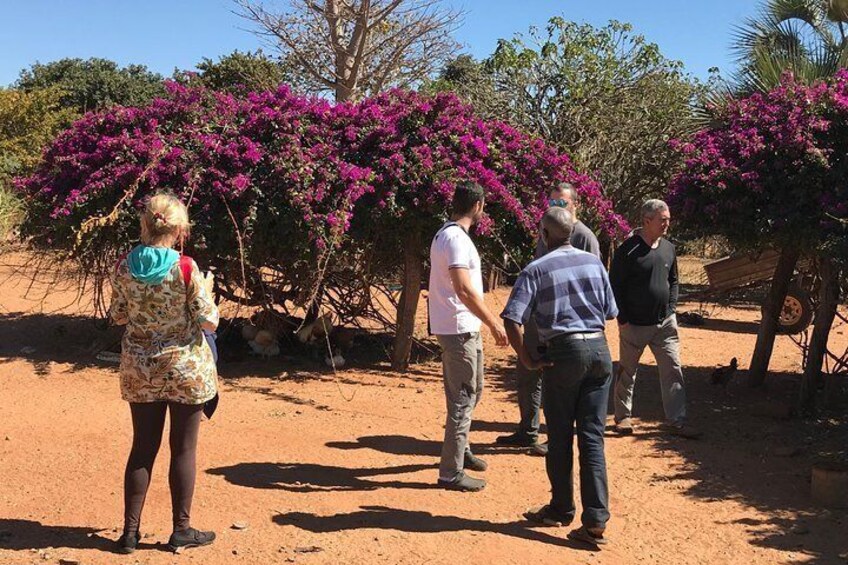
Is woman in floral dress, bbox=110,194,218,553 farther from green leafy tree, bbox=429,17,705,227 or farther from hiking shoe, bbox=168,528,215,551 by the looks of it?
green leafy tree, bbox=429,17,705,227

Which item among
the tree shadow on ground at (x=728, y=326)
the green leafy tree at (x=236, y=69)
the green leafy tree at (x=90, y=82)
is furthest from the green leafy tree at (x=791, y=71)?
the green leafy tree at (x=90, y=82)

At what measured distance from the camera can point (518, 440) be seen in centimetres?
624

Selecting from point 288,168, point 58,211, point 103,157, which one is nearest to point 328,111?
point 288,168

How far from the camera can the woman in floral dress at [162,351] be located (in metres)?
4.02

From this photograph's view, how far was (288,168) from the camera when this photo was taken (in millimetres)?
8055

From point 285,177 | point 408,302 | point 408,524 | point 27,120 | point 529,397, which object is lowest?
point 408,524

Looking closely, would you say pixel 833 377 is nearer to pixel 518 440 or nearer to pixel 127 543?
pixel 518 440

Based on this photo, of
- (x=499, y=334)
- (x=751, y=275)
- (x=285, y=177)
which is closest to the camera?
(x=499, y=334)

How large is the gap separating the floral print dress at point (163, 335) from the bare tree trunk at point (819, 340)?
213 inches

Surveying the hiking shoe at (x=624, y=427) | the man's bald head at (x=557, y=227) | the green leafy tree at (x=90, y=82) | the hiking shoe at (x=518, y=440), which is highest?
the green leafy tree at (x=90, y=82)

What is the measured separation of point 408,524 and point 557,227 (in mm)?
1818

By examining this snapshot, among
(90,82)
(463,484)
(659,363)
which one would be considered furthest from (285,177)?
(90,82)

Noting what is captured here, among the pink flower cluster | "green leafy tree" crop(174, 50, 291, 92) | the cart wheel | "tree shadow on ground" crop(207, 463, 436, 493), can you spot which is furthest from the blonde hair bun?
"green leafy tree" crop(174, 50, 291, 92)

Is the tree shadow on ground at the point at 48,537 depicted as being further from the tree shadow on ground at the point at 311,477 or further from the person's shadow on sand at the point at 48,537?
the tree shadow on ground at the point at 311,477
